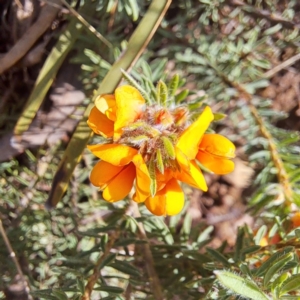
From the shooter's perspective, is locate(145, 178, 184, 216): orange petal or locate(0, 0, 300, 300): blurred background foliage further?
locate(0, 0, 300, 300): blurred background foliage

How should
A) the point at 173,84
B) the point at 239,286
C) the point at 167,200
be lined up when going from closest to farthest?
1. the point at 239,286
2. the point at 167,200
3. the point at 173,84

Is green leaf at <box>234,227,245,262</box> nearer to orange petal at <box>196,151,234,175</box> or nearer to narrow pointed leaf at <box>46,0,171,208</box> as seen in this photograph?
orange petal at <box>196,151,234,175</box>

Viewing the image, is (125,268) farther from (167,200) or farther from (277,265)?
(277,265)

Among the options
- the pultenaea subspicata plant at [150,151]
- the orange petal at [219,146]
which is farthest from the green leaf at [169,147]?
the orange petal at [219,146]

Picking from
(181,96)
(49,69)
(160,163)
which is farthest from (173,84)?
(49,69)

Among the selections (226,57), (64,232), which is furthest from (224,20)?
(64,232)

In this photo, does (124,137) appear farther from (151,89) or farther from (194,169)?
(151,89)

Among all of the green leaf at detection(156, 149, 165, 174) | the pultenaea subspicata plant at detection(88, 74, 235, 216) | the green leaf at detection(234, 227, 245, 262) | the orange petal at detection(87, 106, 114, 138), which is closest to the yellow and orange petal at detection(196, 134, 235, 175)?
the pultenaea subspicata plant at detection(88, 74, 235, 216)

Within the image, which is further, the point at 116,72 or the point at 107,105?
the point at 116,72
